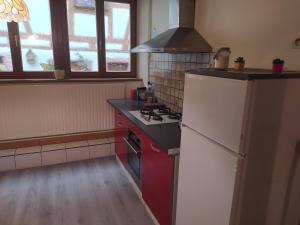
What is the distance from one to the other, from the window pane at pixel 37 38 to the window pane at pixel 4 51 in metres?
0.16

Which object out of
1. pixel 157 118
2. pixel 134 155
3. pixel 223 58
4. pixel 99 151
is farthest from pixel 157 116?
pixel 99 151

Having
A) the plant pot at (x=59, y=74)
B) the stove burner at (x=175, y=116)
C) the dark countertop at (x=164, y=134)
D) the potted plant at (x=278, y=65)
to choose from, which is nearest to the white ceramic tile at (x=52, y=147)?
the plant pot at (x=59, y=74)

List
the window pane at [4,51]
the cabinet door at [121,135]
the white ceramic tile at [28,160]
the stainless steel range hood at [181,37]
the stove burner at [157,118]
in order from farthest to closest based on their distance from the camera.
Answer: the white ceramic tile at [28,160] → the window pane at [4,51] → the cabinet door at [121,135] → the stove burner at [157,118] → the stainless steel range hood at [181,37]

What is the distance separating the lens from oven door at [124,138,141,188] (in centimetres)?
225

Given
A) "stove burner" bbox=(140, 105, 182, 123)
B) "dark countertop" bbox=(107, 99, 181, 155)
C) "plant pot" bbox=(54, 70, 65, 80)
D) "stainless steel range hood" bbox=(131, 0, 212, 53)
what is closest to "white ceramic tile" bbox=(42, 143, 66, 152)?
"plant pot" bbox=(54, 70, 65, 80)

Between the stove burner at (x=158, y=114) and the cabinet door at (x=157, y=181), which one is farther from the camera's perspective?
the stove burner at (x=158, y=114)

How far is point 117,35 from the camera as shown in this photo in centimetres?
331

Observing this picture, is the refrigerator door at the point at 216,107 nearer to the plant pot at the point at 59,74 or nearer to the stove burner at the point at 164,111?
the stove burner at the point at 164,111

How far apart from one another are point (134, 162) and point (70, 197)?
0.78 meters

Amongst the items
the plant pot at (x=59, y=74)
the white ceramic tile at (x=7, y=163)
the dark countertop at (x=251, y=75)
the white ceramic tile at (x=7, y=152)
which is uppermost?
the dark countertop at (x=251, y=75)

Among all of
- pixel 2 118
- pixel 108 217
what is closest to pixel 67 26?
pixel 2 118

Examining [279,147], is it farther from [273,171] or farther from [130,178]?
[130,178]

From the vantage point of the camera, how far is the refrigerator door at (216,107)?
38.3 inches

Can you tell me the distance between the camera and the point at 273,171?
1156 millimetres
